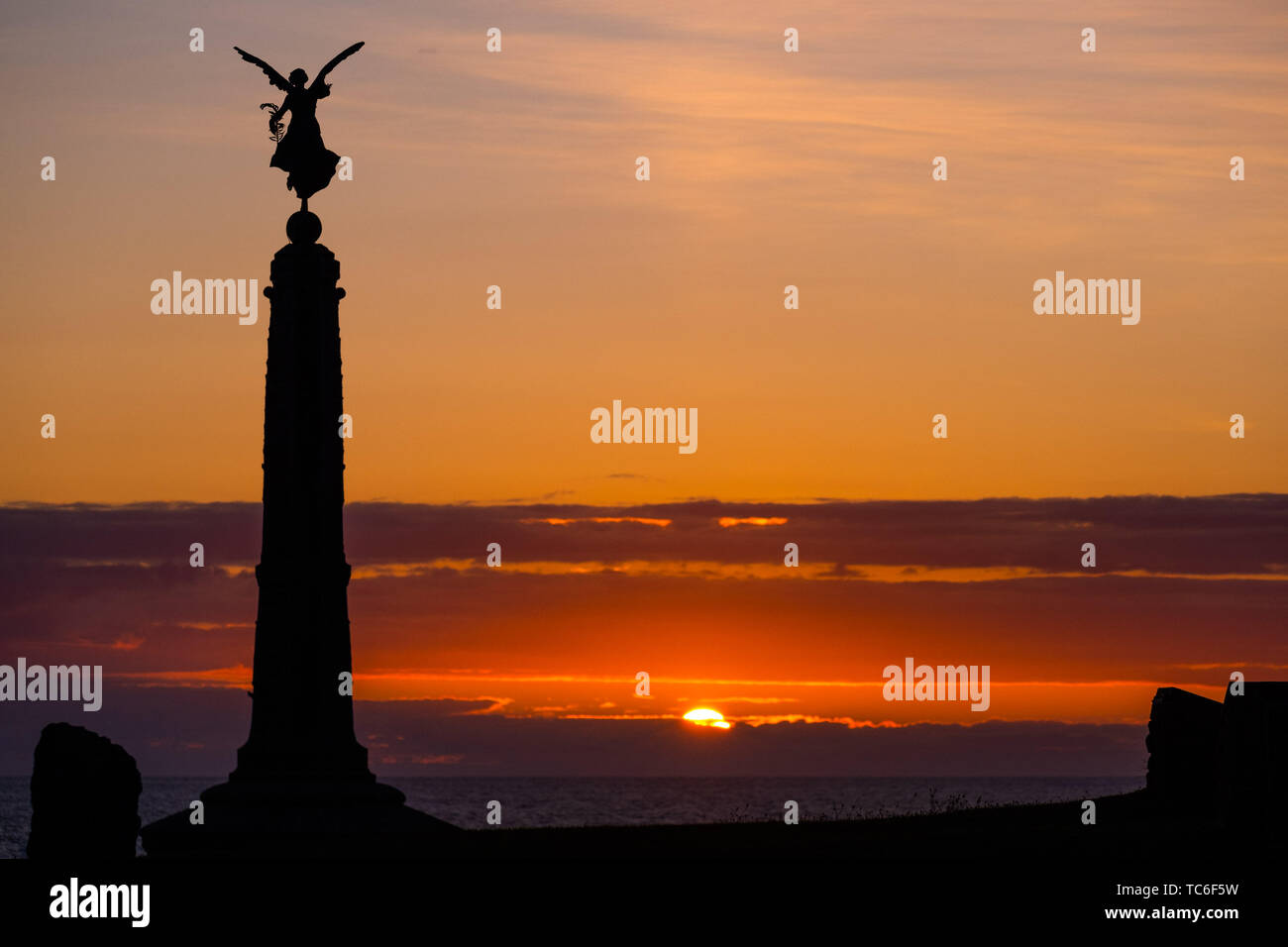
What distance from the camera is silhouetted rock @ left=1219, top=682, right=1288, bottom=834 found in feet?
85.7

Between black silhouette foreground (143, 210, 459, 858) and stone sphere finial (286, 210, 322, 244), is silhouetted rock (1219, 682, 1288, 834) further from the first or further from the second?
stone sphere finial (286, 210, 322, 244)

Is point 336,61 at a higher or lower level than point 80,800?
higher

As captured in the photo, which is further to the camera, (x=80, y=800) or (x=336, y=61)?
(x=336, y=61)

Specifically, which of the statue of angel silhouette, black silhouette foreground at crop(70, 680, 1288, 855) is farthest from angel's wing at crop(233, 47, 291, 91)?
black silhouette foreground at crop(70, 680, 1288, 855)

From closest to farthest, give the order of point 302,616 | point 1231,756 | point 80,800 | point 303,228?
1. point 80,800
2. point 1231,756
3. point 302,616
4. point 303,228

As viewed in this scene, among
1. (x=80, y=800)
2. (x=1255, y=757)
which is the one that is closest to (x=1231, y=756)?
(x=1255, y=757)

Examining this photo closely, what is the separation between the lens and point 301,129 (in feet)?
106

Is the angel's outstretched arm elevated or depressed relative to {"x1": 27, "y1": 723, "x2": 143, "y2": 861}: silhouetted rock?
elevated

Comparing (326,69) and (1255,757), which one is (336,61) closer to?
(326,69)

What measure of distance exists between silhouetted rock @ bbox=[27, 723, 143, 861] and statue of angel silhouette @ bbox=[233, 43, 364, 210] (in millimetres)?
10632

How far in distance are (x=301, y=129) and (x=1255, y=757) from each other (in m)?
18.3
